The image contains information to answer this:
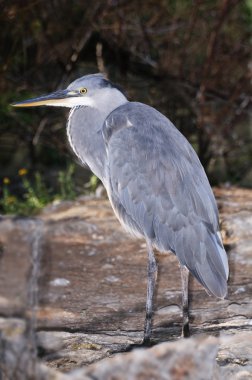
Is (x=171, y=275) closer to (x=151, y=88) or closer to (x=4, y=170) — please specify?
(x=151, y=88)

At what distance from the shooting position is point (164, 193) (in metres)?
3.75

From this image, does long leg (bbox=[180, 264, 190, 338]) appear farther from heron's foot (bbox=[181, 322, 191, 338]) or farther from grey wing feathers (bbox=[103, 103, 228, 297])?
grey wing feathers (bbox=[103, 103, 228, 297])

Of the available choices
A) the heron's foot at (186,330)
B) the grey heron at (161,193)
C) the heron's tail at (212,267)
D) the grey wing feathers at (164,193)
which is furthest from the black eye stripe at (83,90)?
the heron's foot at (186,330)

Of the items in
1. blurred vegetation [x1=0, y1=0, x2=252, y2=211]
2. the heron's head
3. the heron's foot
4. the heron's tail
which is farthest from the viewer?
blurred vegetation [x1=0, y1=0, x2=252, y2=211]

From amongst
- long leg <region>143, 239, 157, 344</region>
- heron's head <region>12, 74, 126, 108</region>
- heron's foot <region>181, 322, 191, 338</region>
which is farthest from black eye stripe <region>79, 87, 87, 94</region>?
heron's foot <region>181, 322, 191, 338</region>

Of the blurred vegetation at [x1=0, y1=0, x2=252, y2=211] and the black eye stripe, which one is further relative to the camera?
the blurred vegetation at [x1=0, y1=0, x2=252, y2=211]

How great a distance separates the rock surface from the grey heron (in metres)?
0.34

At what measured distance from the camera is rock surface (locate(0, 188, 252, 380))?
235 cm

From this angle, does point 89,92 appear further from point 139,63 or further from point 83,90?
point 139,63

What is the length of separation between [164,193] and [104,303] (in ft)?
3.48

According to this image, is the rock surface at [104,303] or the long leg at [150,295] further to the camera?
the long leg at [150,295]

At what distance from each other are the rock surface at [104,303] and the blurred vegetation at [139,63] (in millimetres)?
1316

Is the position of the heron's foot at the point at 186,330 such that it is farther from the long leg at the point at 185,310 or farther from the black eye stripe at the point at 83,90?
the black eye stripe at the point at 83,90

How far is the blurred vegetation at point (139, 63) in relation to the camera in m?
7.50
